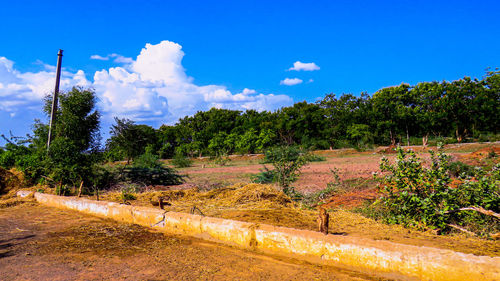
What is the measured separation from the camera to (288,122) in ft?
124

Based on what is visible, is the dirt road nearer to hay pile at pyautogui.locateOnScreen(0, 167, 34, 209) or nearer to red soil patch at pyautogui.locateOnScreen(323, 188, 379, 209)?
red soil patch at pyautogui.locateOnScreen(323, 188, 379, 209)

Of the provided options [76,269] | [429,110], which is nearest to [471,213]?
[76,269]

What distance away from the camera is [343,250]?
10.6ft

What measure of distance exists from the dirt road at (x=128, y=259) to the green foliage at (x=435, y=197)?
1.97 meters

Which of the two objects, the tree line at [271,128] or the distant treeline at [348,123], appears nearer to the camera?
the tree line at [271,128]

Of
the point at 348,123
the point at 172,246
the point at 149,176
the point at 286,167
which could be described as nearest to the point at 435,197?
the point at 172,246

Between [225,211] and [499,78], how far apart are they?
104 ft

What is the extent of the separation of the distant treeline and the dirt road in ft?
61.3

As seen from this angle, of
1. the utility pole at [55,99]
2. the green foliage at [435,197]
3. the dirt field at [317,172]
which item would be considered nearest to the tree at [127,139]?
the dirt field at [317,172]

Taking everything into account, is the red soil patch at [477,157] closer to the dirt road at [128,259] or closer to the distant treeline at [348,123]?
the dirt road at [128,259]

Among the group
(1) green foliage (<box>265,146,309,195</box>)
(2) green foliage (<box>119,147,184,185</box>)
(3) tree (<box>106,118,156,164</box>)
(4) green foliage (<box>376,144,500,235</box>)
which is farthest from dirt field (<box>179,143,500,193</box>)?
(3) tree (<box>106,118,156,164</box>)

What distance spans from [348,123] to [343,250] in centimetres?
3378

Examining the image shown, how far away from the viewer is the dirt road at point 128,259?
3045mm

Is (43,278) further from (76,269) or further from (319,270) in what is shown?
(319,270)
